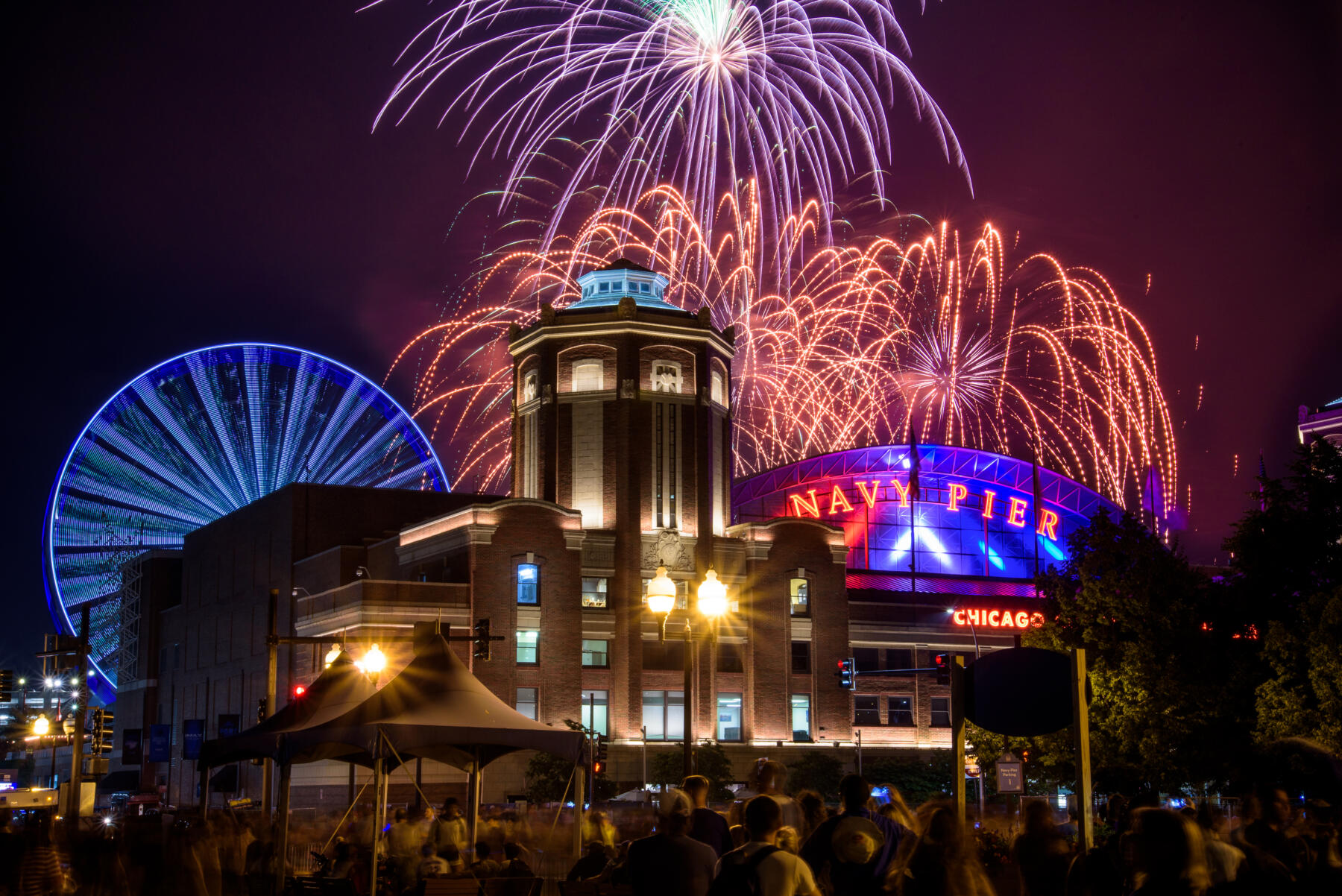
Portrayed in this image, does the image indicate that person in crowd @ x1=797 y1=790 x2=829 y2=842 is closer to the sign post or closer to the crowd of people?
the crowd of people

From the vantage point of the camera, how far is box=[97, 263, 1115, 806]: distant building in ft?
212

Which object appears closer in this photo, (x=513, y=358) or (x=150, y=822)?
(x=150, y=822)

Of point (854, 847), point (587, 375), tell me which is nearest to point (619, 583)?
point (587, 375)

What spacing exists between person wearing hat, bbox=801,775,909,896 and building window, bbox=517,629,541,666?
54.0 metres

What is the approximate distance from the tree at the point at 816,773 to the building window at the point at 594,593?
Answer: 1138 cm

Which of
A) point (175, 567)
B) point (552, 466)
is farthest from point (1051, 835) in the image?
point (175, 567)

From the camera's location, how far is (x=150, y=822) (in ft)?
96.6

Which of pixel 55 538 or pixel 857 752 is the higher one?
pixel 55 538

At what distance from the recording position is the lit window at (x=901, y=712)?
243 feet

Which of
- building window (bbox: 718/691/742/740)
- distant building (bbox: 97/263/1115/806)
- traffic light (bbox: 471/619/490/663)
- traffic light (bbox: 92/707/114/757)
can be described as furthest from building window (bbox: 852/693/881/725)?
traffic light (bbox: 471/619/490/663)

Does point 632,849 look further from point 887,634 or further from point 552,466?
point 887,634

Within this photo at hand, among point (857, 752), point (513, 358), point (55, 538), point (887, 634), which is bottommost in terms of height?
point (857, 752)

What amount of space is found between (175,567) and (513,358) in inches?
1544

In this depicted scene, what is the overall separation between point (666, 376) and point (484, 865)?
172 feet
